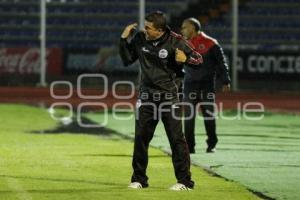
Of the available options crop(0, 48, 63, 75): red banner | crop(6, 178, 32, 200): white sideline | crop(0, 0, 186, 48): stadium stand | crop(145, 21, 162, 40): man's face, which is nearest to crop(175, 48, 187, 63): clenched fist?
crop(145, 21, 162, 40): man's face

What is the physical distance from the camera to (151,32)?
10109 millimetres

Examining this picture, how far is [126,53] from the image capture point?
34.0 feet

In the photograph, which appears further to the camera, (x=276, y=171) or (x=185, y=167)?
(x=276, y=171)

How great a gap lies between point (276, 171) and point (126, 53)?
3.11 metres

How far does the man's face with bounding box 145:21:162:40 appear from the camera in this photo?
1006 centimetres

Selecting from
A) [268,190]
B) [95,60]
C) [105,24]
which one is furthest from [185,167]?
[105,24]

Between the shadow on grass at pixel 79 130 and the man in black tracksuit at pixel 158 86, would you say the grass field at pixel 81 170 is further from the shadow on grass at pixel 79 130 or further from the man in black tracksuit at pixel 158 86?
the man in black tracksuit at pixel 158 86

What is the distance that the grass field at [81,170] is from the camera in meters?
9.90

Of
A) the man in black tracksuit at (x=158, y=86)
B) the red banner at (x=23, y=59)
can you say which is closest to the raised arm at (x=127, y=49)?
the man in black tracksuit at (x=158, y=86)

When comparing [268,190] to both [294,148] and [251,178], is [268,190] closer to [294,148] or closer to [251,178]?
[251,178]

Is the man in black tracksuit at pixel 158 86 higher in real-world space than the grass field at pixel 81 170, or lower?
higher

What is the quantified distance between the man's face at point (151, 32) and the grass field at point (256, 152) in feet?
6.46

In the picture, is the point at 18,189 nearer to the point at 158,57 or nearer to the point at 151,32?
the point at 158,57

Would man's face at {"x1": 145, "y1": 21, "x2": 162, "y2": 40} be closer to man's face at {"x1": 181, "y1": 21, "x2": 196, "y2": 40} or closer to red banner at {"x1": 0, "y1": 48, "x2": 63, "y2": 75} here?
man's face at {"x1": 181, "y1": 21, "x2": 196, "y2": 40}
